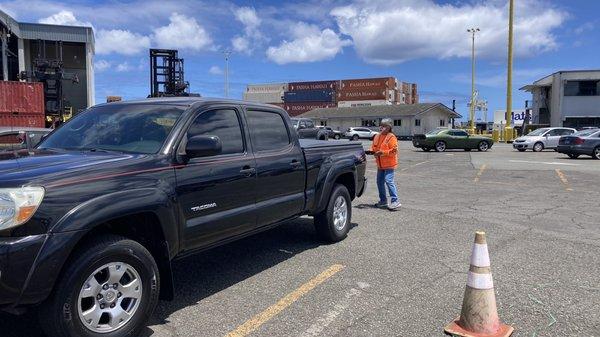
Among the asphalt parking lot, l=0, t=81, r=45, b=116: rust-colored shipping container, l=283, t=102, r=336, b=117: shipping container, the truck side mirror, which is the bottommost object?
the asphalt parking lot

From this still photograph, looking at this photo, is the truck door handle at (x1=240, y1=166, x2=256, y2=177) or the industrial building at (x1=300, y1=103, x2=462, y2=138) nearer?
the truck door handle at (x1=240, y1=166, x2=256, y2=177)

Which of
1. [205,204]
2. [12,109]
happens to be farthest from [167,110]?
[12,109]

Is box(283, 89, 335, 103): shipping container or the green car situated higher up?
box(283, 89, 335, 103): shipping container

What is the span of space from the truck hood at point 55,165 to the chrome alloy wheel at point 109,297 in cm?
66

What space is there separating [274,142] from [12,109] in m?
26.1

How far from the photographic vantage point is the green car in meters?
30.2

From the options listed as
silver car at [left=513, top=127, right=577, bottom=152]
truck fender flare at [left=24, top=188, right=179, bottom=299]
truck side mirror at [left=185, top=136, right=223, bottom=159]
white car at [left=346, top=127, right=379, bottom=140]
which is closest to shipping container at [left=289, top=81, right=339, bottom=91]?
white car at [left=346, top=127, right=379, bottom=140]

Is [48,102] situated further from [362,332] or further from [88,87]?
[362,332]

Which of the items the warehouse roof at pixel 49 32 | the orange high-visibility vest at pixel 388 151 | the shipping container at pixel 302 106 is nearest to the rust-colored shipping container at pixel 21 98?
the warehouse roof at pixel 49 32

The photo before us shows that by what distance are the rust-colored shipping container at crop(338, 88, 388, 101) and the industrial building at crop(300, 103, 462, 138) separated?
3349 centimetres

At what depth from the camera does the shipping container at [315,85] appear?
112 metres

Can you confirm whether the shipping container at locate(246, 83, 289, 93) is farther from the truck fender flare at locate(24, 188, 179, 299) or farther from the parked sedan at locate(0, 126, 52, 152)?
the truck fender flare at locate(24, 188, 179, 299)

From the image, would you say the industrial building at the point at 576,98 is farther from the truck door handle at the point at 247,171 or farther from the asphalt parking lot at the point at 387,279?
the truck door handle at the point at 247,171

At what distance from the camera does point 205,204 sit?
4.34 metres
